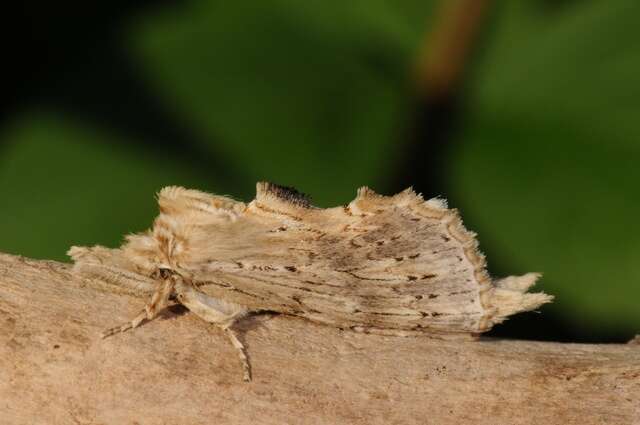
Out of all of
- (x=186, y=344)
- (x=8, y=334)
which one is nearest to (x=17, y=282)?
(x=8, y=334)

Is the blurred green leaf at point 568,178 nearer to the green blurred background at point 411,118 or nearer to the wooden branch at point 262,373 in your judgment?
the green blurred background at point 411,118

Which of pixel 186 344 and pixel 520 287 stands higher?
pixel 520 287

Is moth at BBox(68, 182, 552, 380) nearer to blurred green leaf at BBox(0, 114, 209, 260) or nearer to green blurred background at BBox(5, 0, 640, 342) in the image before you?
blurred green leaf at BBox(0, 114, 209, 260)

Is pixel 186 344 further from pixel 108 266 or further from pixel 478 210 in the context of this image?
pixel 478 210

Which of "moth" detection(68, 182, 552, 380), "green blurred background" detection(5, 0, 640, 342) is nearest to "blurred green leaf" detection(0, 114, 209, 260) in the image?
"green blurred background" detection(5, 0, 640, 342)

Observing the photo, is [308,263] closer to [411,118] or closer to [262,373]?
[262,373]

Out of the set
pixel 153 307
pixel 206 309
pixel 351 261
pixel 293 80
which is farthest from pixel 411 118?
pixel 153 307
